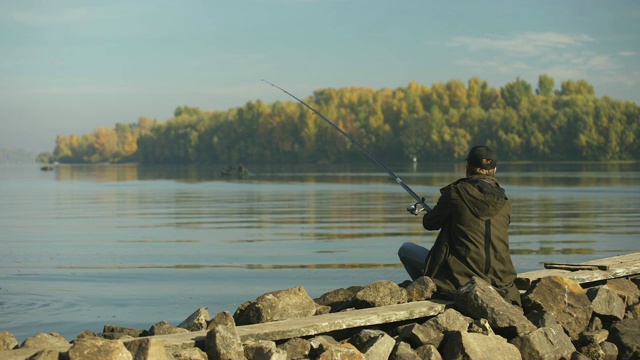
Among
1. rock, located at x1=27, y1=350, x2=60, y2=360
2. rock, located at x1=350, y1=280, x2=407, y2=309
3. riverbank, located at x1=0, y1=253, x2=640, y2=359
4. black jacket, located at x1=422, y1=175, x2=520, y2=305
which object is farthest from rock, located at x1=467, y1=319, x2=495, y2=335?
rock, located at x1=27, y1=350, x2=60, y2=360

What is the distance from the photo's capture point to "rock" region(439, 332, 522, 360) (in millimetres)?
6961

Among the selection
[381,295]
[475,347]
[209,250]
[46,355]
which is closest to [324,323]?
[381,295]

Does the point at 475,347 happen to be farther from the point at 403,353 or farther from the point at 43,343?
the point at 43,343

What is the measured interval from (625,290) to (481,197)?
259 cm

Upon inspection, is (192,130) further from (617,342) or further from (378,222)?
(617,342)

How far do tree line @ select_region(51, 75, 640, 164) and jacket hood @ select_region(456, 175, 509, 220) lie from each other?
105 meters

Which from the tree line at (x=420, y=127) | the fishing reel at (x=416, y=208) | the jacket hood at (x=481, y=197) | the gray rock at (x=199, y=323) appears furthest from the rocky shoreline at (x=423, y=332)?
the tree line at (x=420, y=127)

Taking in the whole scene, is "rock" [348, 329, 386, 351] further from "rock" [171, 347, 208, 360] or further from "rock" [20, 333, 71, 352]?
"rock" [20, 333, 71, 352]

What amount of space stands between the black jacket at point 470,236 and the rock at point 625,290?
1750 mm

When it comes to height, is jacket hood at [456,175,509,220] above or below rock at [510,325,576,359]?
above

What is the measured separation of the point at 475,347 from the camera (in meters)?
7.01

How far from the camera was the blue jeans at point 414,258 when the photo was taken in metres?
8.67

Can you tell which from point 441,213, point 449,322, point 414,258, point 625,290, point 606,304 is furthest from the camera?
point 625,290

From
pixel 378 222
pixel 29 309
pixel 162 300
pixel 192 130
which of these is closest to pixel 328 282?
pixel 162 300
